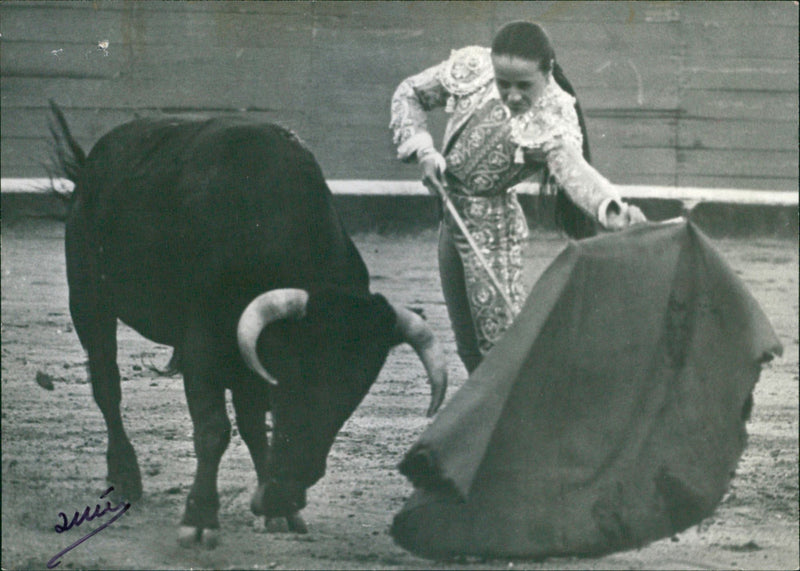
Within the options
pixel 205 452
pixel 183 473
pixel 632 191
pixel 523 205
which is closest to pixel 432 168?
pixel 205 452

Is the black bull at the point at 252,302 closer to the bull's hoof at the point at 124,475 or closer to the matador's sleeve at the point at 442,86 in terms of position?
the bull's hoof at the point at 124,475

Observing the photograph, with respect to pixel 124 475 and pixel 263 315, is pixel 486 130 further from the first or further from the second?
pixel 124 475

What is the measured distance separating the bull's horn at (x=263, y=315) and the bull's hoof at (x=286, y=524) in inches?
17.1

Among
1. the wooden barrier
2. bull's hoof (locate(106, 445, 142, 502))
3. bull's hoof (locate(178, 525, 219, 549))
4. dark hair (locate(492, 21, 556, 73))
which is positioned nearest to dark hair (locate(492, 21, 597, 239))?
dark hair (locate(492, 21, 556, 73))

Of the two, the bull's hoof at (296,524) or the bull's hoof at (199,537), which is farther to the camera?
the bull's hoof at (296,524)

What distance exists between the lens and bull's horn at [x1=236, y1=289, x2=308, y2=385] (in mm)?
3572

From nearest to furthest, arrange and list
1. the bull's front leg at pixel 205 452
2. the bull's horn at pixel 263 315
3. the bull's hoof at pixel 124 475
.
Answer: the bull's horn at pixel 263 315
the bull's front leg at pixel 205 452
the bull's hoof at pixel 124 475

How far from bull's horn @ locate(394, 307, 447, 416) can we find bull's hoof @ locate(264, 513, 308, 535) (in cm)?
46

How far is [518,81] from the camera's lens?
12.5ft

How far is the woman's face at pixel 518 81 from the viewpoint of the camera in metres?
3.79

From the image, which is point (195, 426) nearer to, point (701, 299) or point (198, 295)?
point (198, 295)

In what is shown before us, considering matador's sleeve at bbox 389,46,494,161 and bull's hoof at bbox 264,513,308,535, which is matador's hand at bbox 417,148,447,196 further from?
bull's hoof at bbox 264,513,308,535

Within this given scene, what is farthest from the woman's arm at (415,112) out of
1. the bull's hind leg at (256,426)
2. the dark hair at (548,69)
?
the bull's hind leg at (256,426)

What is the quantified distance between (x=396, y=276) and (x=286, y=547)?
2.21 metres
